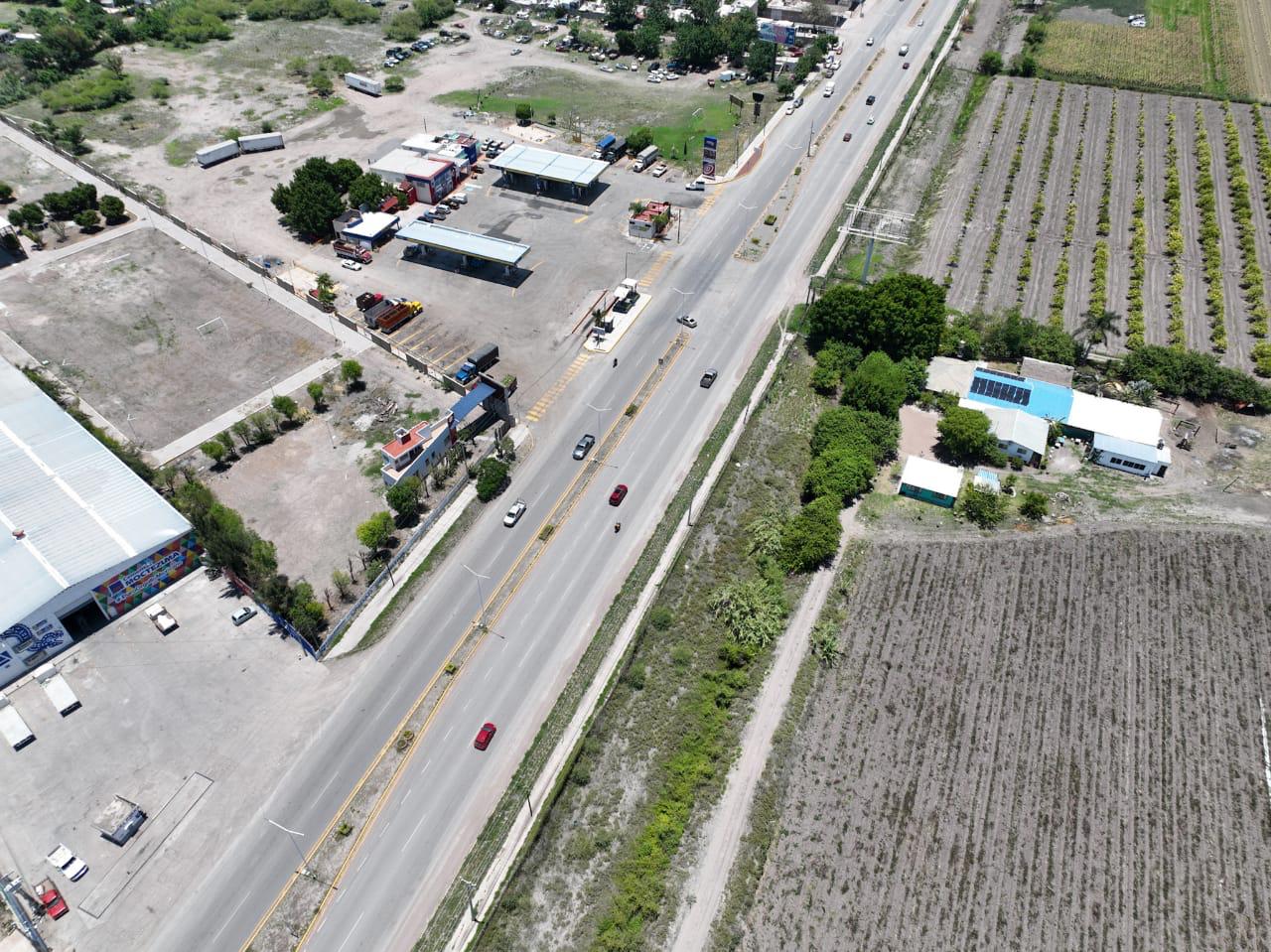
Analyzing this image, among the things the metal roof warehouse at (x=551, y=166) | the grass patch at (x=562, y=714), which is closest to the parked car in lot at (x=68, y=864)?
the grass patch at (x=562, y=714)

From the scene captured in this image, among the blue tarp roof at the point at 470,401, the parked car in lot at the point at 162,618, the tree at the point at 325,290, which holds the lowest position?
the parked car in lot at the point at 162,618

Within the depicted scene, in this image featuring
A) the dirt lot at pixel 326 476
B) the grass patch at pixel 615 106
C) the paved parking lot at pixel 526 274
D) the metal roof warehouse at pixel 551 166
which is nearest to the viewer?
the dirt lot at pixel 326 476

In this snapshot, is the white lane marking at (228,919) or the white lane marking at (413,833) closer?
the white lane marking at (228,919)

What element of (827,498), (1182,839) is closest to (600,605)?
(827,498)

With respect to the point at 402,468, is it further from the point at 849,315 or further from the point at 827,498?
the point at 849,315

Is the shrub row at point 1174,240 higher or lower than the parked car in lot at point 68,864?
higher

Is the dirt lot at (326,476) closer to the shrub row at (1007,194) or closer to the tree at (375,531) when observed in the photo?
the tree at (375,531)
